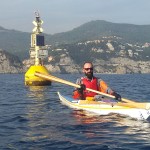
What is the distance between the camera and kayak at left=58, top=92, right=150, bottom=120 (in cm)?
1845

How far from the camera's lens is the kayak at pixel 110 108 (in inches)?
726

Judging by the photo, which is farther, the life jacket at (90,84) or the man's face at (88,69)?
the life jacket at (90,84)

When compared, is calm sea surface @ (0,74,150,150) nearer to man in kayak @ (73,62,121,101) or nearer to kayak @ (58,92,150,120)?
kayak @ (58,92,150,120)

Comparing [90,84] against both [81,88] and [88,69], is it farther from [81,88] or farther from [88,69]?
[88,69]

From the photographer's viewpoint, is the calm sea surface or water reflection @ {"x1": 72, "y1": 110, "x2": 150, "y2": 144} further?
water reflection @ {"x1": 72, "y1": 110, "x2": 150, "y2": 144}

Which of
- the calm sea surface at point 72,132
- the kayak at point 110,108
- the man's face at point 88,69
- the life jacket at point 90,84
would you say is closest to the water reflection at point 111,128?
the calm sea surface at point 72,132

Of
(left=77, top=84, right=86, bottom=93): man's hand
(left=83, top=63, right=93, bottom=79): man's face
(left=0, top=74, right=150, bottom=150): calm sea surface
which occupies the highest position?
(left=83, top=63, right=93, bottom=79): man's face

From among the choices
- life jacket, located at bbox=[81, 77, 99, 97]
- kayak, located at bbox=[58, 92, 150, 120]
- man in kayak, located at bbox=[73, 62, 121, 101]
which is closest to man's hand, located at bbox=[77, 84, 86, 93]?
man in kayak, located at bbox=[73, 62, 121, 101]

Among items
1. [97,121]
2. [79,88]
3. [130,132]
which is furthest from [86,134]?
[79,88]

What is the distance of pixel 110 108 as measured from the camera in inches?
801

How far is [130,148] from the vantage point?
1291cm

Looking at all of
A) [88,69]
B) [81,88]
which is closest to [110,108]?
[81,88]

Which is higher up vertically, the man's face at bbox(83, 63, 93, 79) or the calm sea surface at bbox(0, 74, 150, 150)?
the man's face at bbox(83, 63, 93, 79)

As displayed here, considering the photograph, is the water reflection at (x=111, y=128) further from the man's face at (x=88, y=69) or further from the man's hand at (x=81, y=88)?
the man's face at (x=88, y=69)
